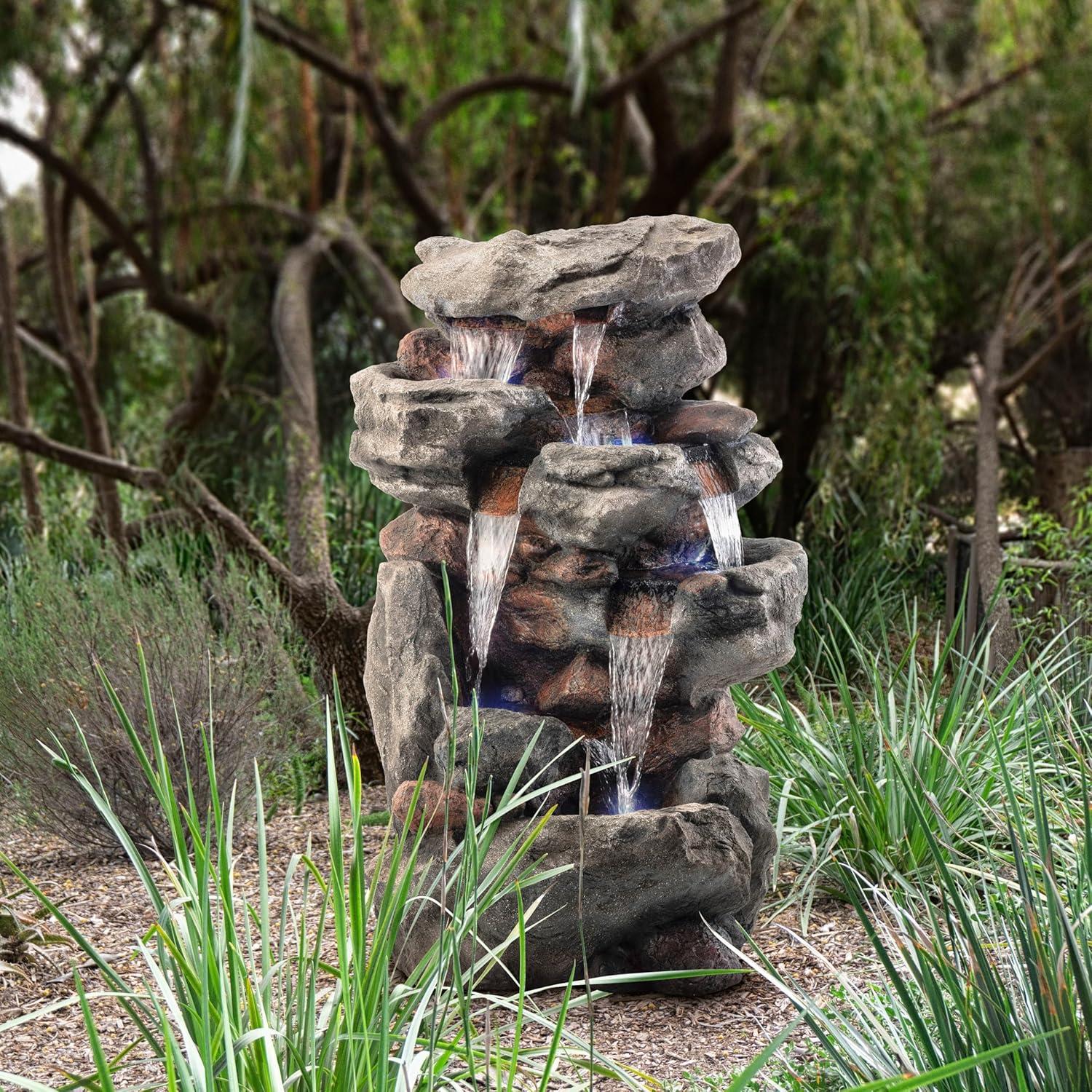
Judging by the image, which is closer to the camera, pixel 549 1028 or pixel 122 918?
pixel 549 1028

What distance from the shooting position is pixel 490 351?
3.06 m

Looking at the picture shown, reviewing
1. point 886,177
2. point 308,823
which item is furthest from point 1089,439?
point 308,823

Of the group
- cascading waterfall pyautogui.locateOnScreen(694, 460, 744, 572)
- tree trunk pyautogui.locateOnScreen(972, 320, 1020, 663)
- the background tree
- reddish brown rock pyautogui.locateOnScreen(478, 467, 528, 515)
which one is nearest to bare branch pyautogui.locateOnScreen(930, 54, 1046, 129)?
the background tree

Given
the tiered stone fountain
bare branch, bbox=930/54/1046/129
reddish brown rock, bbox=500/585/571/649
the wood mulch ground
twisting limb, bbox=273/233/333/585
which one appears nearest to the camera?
the wood mulch ground

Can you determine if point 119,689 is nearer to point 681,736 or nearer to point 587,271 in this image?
point 681,736

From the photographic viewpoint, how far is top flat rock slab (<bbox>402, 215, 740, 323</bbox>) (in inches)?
114

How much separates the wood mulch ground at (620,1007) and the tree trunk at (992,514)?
2132 millimetres

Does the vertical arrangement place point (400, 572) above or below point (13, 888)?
above

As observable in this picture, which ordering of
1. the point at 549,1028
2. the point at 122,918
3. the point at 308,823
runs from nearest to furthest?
the point at 549,1028 < the point at 122,918 < the point at 308,823

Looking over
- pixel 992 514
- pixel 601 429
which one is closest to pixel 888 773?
pixel 601 429

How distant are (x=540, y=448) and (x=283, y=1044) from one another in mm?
1457

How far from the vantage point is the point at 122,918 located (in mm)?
3373

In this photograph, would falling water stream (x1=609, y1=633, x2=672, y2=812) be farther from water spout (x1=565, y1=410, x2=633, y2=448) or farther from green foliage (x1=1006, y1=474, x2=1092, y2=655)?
green foliage (x1=1006, y1=474, x2=1092, y2=655)

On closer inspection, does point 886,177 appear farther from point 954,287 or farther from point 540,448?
point 540,448
